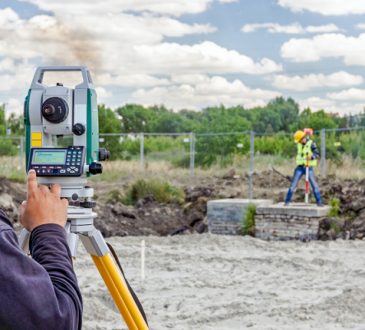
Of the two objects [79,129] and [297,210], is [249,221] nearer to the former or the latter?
[297,210]

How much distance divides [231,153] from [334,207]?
848cm

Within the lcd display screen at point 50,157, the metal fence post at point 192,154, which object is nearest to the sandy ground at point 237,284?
the lcd display screen at point 50,157

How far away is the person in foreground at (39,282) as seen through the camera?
145 centimetres

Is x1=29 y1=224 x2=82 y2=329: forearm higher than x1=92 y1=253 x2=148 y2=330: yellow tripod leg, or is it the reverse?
x1=29 y1=224 x2=82 y2=329: forearm

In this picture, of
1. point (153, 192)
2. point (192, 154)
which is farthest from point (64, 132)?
point (192, 154)

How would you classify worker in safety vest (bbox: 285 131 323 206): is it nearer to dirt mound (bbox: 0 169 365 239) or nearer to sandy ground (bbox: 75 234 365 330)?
dirt mound (bbox: 0 169 365 239)

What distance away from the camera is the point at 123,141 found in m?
23.6

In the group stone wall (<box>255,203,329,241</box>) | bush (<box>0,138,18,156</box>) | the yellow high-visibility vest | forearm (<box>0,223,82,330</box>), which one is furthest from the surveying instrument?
bush (<box>0,138,18,156</box>)

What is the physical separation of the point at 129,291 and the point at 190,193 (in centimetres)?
1188

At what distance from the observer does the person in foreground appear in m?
1.45

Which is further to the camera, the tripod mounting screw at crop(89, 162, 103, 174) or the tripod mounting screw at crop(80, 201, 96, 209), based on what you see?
the tripod mounting screw at crop(80, 201, 96, 209)

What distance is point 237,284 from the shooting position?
24.0ft

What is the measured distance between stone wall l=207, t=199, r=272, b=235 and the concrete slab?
0.30 m

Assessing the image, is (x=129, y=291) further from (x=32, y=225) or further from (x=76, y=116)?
(x=32, y=225)
